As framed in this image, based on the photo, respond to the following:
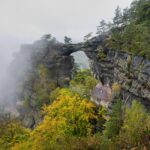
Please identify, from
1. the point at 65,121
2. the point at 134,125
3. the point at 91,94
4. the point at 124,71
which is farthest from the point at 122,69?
the point at 134,125

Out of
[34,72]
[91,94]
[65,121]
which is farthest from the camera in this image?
[34,72]

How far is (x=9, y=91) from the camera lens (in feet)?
308

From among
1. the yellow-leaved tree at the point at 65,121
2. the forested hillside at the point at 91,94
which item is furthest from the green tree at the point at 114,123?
the yellow-leaved tree at the point at 65,121

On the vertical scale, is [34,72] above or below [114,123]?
above

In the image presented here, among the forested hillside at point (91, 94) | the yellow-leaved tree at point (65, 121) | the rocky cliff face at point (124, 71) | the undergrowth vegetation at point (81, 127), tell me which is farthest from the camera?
the yellow-leaved tree at point (65, 121)

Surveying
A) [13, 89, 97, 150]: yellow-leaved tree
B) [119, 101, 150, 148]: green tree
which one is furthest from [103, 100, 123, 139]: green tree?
[13, 89, 97, 150]: yellow-leaved tree

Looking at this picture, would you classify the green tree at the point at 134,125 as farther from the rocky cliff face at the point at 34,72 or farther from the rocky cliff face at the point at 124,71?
the rocky cliff face at the point at 34,72

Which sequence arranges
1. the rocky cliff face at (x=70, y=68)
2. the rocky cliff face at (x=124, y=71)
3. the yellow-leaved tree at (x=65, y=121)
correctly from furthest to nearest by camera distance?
the yellow-leaved tree at (x=65, y=121) < the rocky cliff face at (x=70, y=68) < the rocky cliff face at (x=124, y=71)

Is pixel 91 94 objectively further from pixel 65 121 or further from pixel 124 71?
pixel 124 71

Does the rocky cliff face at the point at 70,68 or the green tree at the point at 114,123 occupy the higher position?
the rocky cliff face at the point at 70,68

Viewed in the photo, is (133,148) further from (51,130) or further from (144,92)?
(51,130)

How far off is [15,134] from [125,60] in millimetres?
21651

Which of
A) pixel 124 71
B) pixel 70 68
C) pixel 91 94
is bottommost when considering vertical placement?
pixel 91 94

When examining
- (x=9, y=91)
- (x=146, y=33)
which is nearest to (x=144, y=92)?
(x=146, y=33)
